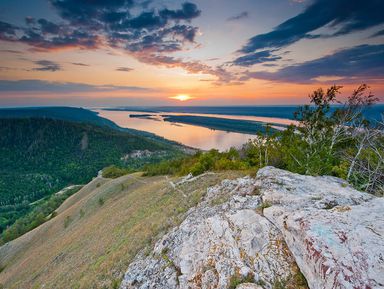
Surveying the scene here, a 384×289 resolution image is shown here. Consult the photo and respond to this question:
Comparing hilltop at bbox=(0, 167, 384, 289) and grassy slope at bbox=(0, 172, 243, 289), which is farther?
grassy slope at bbox=(0, 172, 243, 289)

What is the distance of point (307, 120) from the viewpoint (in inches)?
1288

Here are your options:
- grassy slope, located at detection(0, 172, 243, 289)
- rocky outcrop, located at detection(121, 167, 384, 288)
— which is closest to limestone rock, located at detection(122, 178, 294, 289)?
rocky outcrop, located at detection(121, 167, 384, 288)

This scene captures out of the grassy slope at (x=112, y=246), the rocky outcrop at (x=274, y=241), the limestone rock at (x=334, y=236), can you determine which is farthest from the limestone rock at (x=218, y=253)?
the grassy slope at (x=112, y=246)

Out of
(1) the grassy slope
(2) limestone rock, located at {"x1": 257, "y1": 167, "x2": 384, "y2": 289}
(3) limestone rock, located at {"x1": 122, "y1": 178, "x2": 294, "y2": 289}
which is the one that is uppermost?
(2) limestone rock, located at {"x1": 257, "y1": 167, "x2": 384, "y2": 289}

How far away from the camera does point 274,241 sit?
10133 mm

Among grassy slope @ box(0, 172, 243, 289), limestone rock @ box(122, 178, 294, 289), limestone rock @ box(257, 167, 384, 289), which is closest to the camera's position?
limestone rock @ box(257, 167, 384, 289)

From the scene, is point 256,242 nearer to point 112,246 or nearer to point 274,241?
point 274,241

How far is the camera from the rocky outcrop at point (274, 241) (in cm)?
714

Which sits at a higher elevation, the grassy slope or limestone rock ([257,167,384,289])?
limestone rock ([257,167,384,289])

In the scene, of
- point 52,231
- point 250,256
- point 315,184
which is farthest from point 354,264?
point 52,231

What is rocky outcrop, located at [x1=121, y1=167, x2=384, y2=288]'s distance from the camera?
714 centimetres

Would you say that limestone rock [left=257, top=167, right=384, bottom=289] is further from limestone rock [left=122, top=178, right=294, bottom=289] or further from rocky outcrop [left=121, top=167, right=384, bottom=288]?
limestone rock [left=122, top=178, right=294, bottom=289]

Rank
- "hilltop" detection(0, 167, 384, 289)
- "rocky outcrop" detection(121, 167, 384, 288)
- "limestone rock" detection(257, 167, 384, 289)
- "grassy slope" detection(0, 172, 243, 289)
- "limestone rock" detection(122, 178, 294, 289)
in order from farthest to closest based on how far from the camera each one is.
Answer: "grassy slope" detection(0, 172, 243, 289)
"limestone rock" detection(122, 178, 294, 289)
"hilltop" detection(0, 167, 384, 289)
"rocky outcrop" detection(121, 167, 384, 288)
"limestone rock" detection(257, 167, 384, 289)

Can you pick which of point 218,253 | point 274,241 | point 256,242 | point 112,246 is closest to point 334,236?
Answer: point 274,241
